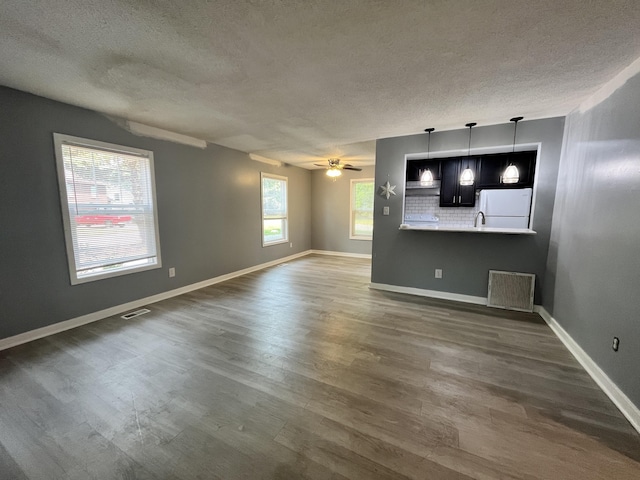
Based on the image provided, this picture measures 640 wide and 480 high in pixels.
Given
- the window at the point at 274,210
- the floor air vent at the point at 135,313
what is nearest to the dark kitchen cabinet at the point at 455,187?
the window at the point at 274,210

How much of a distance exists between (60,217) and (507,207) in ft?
18.5

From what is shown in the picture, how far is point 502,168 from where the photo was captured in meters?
3.95

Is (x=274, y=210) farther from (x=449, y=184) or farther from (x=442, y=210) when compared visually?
(x=449, y=184)

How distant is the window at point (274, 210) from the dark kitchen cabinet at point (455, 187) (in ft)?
11.9

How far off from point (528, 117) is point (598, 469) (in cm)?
341

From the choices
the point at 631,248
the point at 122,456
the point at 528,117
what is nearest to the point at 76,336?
the point at 122,456

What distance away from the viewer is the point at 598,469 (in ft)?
4.34

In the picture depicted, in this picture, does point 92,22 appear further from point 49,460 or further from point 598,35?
point 598,35

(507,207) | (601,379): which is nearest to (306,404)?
(601,379)

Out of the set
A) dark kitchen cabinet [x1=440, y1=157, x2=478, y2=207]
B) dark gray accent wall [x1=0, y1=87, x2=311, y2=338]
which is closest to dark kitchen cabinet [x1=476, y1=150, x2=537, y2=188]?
dark kitchen cabinet [x1=440, y1=157, x2=478, y2=207]

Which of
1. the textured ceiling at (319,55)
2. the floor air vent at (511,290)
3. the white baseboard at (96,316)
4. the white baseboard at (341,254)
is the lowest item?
the white baseboard at (96,316)

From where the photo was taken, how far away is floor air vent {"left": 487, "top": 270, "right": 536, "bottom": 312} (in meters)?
3.34

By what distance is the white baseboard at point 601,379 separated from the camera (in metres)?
1.63

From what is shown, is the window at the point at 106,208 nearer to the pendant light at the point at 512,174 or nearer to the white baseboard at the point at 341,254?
the white baseboard at the point at 341,254
